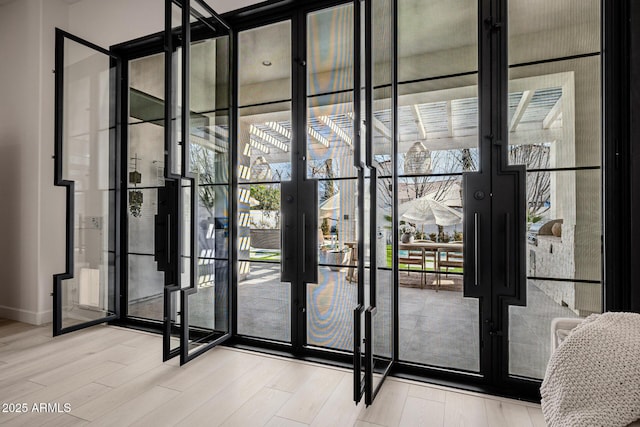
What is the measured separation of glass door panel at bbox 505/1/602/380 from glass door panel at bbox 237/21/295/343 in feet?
4.96

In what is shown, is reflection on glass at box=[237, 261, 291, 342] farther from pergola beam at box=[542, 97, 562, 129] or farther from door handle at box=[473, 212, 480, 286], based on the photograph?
pergola beam at box=[542, 97, 562, 129]

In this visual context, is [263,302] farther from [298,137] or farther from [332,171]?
[298,137]

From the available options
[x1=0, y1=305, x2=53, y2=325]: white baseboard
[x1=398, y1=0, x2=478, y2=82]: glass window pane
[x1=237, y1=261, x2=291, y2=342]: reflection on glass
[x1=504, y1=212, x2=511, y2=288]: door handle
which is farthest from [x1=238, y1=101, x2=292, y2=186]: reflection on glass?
[x1=0, y1=305, x2=53, y2=325]: white baseboard

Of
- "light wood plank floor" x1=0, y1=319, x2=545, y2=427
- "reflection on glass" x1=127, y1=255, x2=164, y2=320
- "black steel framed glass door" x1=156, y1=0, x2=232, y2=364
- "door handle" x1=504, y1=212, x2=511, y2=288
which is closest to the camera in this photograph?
"light wood plank floor" x1=0, y1=319, x2=545, y2=427

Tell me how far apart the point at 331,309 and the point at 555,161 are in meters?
1.66

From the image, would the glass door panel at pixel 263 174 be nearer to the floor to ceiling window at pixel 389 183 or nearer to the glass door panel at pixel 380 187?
the floor to ceiling window at pixel 389 183

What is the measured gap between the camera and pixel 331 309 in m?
2.40

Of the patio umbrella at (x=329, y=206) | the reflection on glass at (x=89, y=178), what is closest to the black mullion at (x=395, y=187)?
the patio umbrella at (x=329, y=206)

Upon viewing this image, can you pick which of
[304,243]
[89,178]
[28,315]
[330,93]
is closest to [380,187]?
[304,243]

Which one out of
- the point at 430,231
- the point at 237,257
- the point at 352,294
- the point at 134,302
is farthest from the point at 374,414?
the point at 134,302

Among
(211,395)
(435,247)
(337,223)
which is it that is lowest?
(211,395)

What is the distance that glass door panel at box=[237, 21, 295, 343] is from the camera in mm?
2572

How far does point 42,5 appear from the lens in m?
3.17

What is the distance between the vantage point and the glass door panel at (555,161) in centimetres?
182
